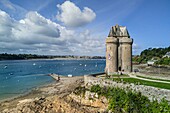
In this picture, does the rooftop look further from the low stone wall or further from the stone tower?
the low stone wall

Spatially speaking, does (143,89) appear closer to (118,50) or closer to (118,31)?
(118,50)

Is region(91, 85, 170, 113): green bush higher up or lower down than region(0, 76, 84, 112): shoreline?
higher up

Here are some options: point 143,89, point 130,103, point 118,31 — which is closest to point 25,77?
point 118,31

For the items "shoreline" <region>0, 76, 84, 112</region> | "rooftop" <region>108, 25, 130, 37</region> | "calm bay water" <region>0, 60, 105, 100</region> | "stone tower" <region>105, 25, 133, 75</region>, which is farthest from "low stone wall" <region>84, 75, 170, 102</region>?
"calm bay water" <region>0, 60, 105, 100</region>

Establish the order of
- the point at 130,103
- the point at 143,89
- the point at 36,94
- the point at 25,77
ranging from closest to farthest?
the point at 130,103 < the point at 143,89 < the point at 36,94 < the point at 25,77

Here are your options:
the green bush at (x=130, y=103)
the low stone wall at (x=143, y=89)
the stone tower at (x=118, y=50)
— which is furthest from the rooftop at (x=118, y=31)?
the green bush at (x=130, y=103)

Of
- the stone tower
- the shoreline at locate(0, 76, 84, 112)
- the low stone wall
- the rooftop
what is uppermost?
the rooftop

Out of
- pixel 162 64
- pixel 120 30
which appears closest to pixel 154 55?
pixel 162 64

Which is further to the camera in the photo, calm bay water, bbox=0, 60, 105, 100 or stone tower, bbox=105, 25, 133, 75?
calm bay water, bbox=0, 60, 105, 100

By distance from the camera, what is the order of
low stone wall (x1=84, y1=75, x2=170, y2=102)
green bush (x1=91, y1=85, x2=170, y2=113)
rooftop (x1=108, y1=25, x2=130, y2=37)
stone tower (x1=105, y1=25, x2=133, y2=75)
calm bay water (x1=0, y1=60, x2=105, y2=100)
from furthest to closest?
calm bay water (x1=0, y1=60, x2=105, y2=100), rooftop (x1=108, y1=25, x2=130, y2=37), stone tower (x1=105, y1=25, x2=133, y2=75), low stone wall (x1=84, y1=75, x2=170, y2=102), green bush (x1=91, y1=85, x2=170, y2=113)

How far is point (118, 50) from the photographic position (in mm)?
28094

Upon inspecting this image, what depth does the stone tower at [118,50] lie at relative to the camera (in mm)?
27312

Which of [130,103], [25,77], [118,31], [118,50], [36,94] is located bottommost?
[36,94]

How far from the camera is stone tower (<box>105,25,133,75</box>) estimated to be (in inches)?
1075
